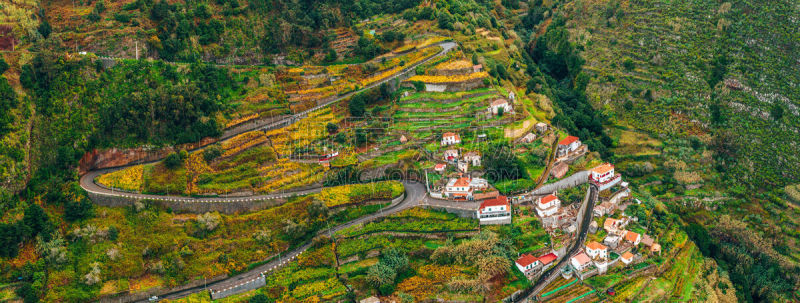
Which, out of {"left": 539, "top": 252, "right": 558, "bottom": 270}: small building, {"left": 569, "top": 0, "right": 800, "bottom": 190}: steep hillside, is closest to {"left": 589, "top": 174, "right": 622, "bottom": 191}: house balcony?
{"left": 539, "top": 252, "right": 558, "bottom": 270}: small building

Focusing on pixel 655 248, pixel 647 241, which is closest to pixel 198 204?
pixel 647 241

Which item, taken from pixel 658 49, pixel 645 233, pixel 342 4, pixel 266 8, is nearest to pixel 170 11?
pixel 266 8

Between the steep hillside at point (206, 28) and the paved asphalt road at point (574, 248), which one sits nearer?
the paved asphalt road at point (574, 248)

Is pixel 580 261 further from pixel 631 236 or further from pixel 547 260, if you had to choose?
pixel 631 236

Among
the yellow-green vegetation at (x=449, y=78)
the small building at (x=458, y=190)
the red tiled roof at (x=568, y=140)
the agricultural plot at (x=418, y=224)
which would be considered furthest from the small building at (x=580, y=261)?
the yellow-green vegetation at (x=449, y=78)

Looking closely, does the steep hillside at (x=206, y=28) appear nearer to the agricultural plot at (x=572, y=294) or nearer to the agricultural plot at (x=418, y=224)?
the agricultural plot at (x=418, y=224)

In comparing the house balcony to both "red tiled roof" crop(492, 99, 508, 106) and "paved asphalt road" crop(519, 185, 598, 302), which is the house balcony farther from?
"red tiled roof" crop(492, 99, 508, 106)
